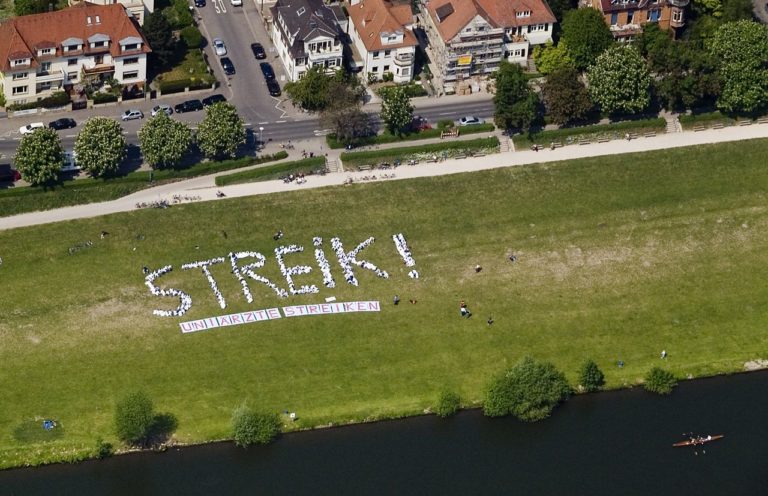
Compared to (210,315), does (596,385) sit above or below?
below

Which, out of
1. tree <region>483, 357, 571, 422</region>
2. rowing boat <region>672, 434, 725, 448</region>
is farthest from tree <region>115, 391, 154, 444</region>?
rowing boat <region>672, 434, 725, 448</region>

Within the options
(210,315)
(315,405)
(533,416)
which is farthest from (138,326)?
(533,416)

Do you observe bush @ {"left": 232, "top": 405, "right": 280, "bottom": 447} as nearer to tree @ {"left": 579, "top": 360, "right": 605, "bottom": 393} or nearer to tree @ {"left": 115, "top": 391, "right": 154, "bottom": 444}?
tree @ {"left": 115, "top": 391, "right": 154, "bottom": 444}

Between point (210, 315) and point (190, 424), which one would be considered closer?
point (190, 424)

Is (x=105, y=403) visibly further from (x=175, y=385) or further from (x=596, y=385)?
(x=596, y=385)

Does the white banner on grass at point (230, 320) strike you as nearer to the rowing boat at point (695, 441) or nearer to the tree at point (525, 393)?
the tree at point (525, 393)

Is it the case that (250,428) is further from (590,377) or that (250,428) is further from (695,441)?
(695,441)

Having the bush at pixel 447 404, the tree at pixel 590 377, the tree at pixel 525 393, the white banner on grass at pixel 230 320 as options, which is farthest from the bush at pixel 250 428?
the tree at pixel 590 377
